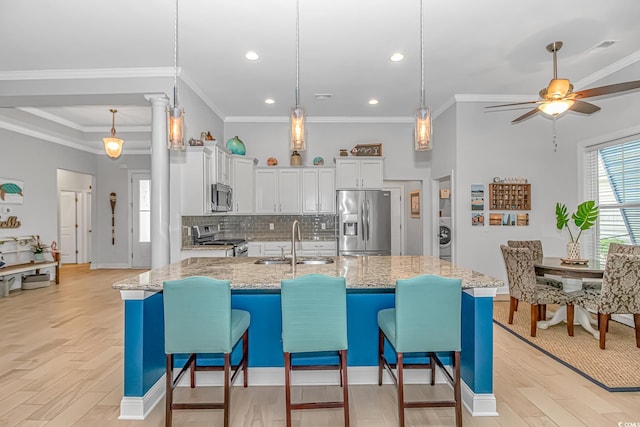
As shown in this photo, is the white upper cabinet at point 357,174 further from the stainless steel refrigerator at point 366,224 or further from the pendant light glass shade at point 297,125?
the pendant light glass shade at point 297,125

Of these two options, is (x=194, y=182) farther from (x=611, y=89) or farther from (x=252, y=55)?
(x=611, y=89)

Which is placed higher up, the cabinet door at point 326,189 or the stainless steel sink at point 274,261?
the cabinet door at point 326,189

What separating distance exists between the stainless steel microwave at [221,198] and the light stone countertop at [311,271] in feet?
6.32

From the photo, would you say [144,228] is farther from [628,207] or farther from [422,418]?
[628,207]

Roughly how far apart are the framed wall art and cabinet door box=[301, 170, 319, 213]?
2.07 meters

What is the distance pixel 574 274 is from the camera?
3.53 metres

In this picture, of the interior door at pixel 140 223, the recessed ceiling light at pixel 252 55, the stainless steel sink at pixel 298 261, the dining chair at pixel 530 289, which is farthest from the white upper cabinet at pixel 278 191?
the interior door at pixel 140 223

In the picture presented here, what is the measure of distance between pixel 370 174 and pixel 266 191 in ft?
5.99

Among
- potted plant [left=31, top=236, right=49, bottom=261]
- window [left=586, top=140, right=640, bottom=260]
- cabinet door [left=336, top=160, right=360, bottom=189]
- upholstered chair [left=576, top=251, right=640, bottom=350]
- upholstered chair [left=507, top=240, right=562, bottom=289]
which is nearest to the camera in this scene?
upholstered chair [left=576, top=251, right=640, bottom=350]

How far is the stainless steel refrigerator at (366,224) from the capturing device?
245 inches

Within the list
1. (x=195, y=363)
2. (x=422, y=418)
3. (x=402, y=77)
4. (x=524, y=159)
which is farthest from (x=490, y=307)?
(x=524, y=159)

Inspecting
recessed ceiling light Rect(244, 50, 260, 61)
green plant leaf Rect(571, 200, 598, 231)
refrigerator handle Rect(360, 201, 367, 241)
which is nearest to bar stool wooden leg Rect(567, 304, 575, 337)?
green plant leaf Rect(571, 200, 598, 231)

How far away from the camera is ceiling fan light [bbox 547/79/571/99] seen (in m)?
3.47

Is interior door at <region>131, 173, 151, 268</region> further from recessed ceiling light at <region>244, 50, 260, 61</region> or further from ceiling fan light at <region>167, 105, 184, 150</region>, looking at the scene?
ceiling fan light at <region>167, 105, 184, 150</region>
